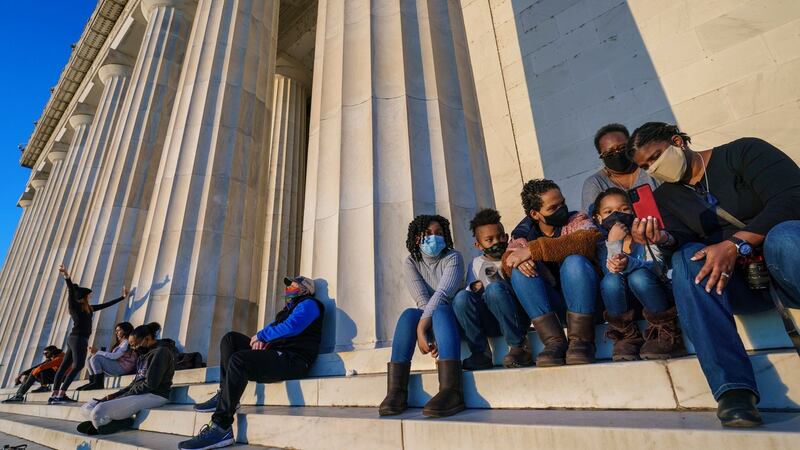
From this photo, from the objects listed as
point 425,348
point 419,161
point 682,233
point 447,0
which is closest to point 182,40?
point 447,0

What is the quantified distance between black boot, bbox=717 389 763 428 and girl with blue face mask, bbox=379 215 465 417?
5.46 feet

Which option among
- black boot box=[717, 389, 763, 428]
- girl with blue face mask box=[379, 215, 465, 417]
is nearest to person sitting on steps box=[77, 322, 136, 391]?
girl with blue face mask box=[379, 215, 465, 417]

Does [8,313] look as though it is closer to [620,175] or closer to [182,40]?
[182,40]

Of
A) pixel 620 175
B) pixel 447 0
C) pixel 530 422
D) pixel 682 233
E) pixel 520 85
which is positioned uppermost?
pixel 447 0

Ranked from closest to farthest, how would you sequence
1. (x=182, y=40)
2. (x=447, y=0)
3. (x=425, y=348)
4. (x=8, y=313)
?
(x=425, y=348) → (x=447, y=0) → (x=182, y=40) → (x=8, y=313)

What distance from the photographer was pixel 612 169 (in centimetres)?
398

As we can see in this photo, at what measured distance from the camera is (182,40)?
1608 cm

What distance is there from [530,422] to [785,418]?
122 cm

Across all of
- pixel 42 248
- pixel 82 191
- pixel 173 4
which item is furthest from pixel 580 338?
pixel 42 248

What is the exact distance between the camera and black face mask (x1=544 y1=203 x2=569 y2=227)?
3785mm

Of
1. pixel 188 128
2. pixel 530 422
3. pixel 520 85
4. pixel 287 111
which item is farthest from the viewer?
pixel 287 111

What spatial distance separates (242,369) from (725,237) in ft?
14.4

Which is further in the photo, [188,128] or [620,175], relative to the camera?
[188,128]

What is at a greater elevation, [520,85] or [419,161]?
[520,85]
